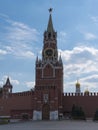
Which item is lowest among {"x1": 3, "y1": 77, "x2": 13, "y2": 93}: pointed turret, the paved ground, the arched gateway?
the paved ground

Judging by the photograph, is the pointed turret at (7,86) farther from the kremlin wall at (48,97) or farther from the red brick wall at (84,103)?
the red brick wall at (84,103)

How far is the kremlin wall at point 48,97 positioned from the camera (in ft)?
184

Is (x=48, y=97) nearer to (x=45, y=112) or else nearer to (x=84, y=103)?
(x=45, y=112)

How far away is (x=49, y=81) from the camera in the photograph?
64500mm

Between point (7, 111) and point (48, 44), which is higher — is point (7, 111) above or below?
below

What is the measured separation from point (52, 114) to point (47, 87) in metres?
4.46

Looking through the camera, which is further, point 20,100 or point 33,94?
point 20,100

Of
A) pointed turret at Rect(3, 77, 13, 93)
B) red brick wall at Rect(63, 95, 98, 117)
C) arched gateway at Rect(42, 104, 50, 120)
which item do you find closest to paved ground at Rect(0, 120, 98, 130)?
arched gateway at Rect(42, 104, 50, 120)

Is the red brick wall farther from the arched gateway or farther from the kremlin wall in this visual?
the arched gateway

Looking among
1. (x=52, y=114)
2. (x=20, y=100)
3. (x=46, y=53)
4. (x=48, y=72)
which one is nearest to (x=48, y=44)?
(x=46, y=53)

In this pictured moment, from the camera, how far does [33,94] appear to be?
197 feet

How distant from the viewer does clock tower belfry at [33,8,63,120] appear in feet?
184

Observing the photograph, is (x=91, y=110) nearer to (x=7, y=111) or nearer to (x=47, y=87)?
(x=47, y=87)

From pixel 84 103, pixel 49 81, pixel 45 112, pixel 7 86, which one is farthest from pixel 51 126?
pixel 7 86
